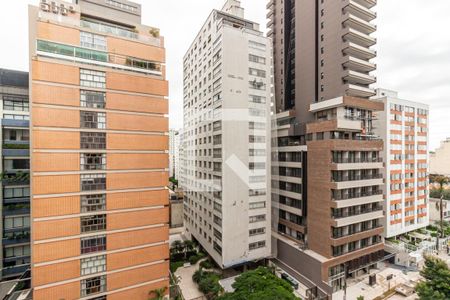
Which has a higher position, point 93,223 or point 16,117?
point 16,117

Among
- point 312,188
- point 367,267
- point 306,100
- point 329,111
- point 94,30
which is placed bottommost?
point 367,267

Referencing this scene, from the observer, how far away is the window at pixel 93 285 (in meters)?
16.6

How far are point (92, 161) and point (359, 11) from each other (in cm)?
3503

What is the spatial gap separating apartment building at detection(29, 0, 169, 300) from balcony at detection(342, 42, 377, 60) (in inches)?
879

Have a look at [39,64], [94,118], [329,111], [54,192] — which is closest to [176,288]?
[54,192]

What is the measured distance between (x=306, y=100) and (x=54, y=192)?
3064cm

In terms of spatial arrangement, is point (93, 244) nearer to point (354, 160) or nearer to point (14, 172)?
point (14, 172)

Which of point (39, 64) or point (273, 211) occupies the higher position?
point (39, 64)

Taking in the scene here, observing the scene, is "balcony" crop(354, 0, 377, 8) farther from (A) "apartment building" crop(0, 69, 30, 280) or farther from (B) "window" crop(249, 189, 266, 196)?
(A) "apartment building" crop(0, 69, 30, 280)

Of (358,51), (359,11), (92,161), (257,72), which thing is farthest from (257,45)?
(92,161)

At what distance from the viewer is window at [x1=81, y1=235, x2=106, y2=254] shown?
54.8 feet

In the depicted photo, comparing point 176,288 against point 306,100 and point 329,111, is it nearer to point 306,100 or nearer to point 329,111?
point 329,111

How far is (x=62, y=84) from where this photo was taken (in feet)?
52.7

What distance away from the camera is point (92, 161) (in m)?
17.1
